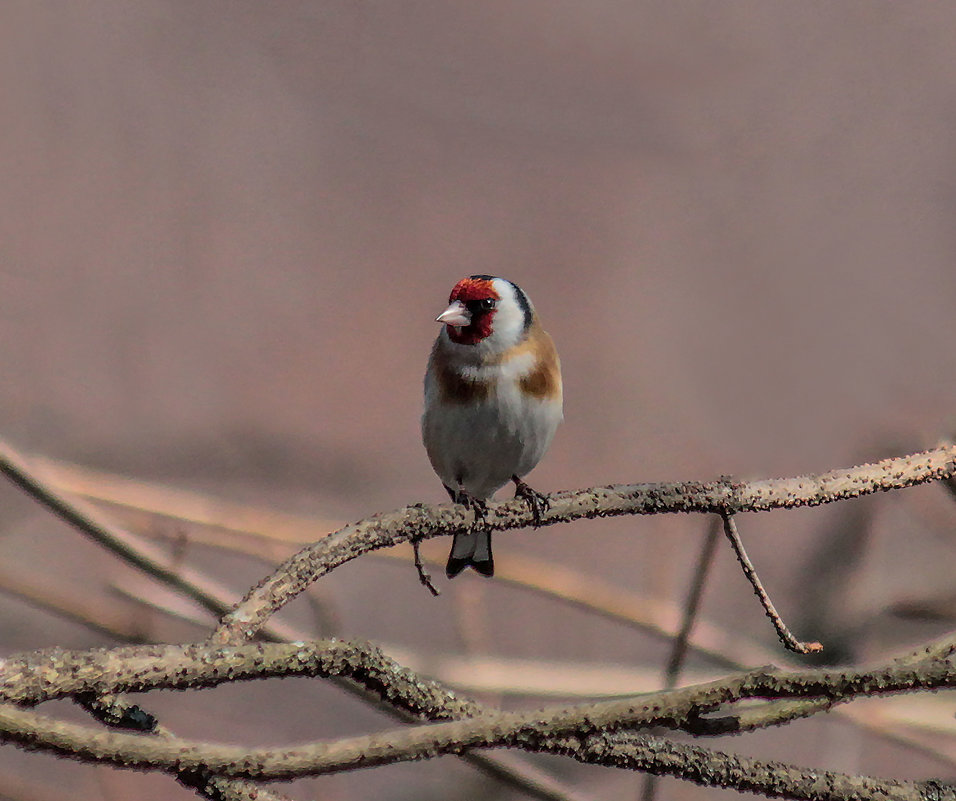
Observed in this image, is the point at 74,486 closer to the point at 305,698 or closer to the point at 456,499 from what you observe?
the point at 456,499

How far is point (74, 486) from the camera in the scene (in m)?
2.06

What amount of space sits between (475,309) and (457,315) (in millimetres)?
80

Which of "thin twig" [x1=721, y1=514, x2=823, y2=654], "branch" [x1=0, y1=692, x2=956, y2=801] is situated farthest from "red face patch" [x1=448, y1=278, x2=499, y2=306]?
"branch" [x1=0, y1=692, x2=956, y2=801]

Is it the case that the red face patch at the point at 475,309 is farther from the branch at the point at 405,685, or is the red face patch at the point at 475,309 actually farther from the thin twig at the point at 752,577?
the branch at the point at 405,685

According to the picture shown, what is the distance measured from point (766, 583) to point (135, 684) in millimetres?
2829

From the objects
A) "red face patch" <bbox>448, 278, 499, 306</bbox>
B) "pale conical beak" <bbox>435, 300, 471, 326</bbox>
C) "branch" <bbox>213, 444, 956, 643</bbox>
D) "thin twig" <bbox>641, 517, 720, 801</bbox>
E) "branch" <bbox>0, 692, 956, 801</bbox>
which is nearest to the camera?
"branch" <bbox>0, 692, 956, 801</bbox>

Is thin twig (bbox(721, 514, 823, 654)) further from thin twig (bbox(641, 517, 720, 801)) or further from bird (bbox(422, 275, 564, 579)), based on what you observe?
→ bird (bbox(422, 275, 564, 579))

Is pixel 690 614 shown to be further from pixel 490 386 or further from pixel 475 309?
pixel 475 309

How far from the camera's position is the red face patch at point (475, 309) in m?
2.67

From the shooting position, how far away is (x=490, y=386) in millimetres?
2615

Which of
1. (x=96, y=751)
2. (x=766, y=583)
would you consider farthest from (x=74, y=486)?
(x=766, y=583)

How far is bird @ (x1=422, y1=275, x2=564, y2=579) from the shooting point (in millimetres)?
2623

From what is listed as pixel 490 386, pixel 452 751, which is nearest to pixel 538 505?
pixel 452 751

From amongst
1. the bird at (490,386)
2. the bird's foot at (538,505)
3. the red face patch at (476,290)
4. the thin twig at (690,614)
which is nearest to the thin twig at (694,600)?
the thin twig at (690,614)
